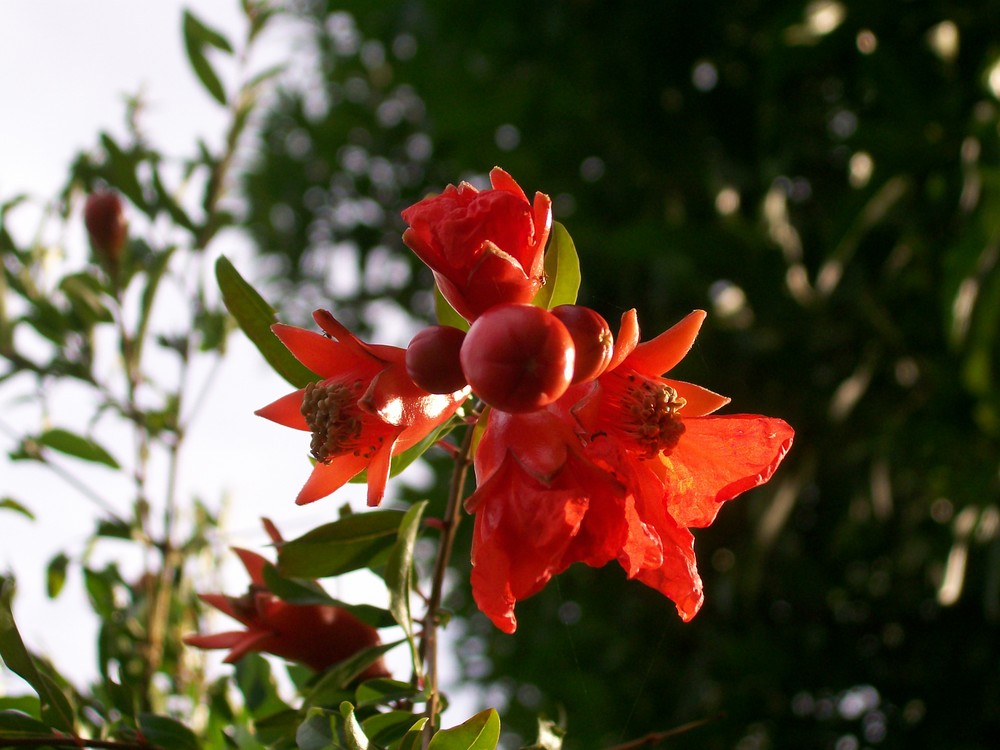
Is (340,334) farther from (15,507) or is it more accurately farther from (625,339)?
(15,507)

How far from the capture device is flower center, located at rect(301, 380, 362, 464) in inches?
24.0

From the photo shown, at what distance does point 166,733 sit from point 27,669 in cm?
19

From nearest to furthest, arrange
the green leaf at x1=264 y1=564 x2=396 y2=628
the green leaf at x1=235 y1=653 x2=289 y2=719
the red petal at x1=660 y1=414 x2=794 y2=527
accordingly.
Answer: the red petal at x1=660 y1=414 x2=794 y2=527
the green leaf at x1=264 y1=564 x2=396 y2=628
the green leaf at x1=235 y1=653 x2=289 y2=719

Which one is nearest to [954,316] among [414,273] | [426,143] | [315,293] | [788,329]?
[788,329]

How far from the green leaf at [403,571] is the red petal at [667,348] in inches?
7.3

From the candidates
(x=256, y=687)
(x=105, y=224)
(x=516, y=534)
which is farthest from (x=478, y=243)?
(x=105, y=224)

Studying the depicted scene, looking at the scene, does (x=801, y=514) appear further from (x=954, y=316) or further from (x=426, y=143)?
(x=426, y=143)

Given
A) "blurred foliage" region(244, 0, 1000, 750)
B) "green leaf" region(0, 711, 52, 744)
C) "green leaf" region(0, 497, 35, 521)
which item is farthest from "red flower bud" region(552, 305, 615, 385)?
"blurred foliage" region(244, 0, 1000, 750)

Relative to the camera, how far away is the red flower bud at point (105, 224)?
1.23 m

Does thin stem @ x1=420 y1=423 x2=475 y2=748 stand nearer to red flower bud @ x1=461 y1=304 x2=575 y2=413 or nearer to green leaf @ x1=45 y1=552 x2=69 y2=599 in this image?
red flower bud @ x1=461 y1=304 x2=575 y2=413

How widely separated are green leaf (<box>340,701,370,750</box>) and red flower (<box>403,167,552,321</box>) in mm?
262

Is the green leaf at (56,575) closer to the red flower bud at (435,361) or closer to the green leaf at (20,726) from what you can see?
the green leaf at (20,726)

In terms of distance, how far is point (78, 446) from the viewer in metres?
1.17

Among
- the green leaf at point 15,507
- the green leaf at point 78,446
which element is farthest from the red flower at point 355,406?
the green leaf at point 78,446
